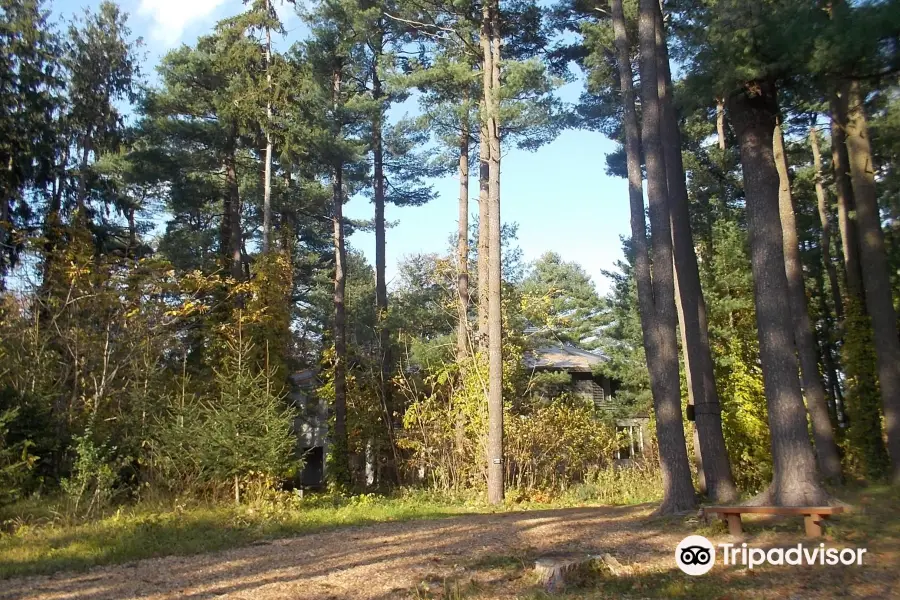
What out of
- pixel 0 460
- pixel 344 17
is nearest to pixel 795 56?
pixel 0 460

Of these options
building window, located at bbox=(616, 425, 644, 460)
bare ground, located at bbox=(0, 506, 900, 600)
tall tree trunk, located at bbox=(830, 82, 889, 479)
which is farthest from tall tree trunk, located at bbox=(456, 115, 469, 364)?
bare ground, located at bbox=(0, 506, 900, 600)

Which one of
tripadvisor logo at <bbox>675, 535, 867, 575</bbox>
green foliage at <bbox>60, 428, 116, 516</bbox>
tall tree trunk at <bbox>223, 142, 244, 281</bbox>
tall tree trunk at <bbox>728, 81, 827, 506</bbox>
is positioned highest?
tall tree trunk at <bbox>223, 142, 244, 281</bbox>

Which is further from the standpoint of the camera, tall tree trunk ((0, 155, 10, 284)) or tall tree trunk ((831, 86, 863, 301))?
tall tree trunk ((0, 155, 10, 284))

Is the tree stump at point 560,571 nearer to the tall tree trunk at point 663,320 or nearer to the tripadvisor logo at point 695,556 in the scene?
the tripadvisor logo at point 695,556

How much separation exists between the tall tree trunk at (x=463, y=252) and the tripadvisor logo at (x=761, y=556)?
41.8ft

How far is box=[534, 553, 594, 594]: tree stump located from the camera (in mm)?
6336

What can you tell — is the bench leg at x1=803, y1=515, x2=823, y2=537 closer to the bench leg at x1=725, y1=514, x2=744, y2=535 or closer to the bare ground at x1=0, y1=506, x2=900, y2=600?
the bare ground at x1=0, y1=506, x2=900, y2=600

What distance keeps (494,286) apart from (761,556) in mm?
11098

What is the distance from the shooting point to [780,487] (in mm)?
8859

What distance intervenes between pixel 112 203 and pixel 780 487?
845 inches

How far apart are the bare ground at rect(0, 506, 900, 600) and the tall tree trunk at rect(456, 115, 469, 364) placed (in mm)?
10163

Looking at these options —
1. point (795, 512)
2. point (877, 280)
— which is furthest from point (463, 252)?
point (795, 512)

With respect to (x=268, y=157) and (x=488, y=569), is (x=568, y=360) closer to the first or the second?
(x=268, y=157)

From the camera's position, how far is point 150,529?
11.0 metres
